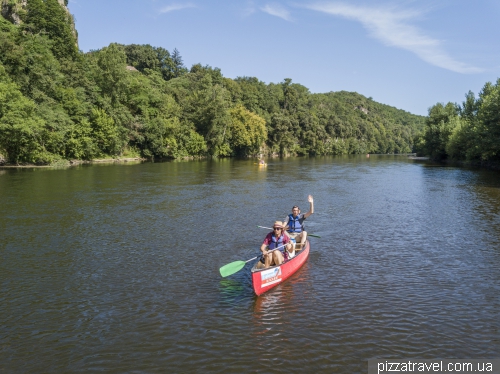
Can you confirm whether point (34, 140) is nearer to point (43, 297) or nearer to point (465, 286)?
point (43, 297)

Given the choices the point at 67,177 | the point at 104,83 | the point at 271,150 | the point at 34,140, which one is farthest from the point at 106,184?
the point at 271,150

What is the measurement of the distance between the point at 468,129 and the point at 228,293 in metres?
69.1

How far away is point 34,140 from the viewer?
5406cm

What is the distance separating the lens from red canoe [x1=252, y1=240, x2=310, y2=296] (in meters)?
11.8

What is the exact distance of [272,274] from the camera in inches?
488

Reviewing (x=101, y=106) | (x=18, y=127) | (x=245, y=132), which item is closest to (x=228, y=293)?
(x=18, y=127)

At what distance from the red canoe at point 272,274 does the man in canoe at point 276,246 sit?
1.05 ft

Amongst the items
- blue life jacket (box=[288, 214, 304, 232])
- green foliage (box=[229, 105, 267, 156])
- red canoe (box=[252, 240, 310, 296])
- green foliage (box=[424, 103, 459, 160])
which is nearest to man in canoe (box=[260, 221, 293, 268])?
red canoe (box=[252, 240, 310, 296])

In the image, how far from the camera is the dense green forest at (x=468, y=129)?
54344 millimetres

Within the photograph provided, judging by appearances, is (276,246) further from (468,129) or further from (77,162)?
(468,129)

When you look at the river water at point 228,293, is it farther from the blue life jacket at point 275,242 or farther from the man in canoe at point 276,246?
the blue life jacket at point 275,242

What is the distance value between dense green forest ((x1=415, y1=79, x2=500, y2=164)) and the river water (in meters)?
35.8

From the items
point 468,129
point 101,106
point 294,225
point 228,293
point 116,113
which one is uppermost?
point 101,106

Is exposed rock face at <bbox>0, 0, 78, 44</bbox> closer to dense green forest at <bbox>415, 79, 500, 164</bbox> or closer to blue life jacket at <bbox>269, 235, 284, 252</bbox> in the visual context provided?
dense green forest at <bbox>415, 79, 500, 164</bbox>
